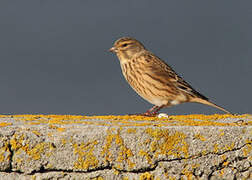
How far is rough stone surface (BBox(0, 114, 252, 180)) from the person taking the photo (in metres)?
3.32

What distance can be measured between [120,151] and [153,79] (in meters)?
2.54

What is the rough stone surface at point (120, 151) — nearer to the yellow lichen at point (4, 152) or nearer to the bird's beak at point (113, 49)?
the yellow lichen at point (4, 152)

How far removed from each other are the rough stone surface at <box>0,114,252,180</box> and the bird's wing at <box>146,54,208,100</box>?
7.55ft

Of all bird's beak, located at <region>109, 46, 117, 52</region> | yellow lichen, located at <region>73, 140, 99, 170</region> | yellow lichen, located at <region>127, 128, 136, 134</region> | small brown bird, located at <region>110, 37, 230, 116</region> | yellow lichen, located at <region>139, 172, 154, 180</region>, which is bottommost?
yellow lichen, located at <region>139, 172, 154, 180</region>

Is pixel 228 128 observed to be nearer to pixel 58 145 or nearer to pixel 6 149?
pixel 58 145

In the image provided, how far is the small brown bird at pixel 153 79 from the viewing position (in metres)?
5.66

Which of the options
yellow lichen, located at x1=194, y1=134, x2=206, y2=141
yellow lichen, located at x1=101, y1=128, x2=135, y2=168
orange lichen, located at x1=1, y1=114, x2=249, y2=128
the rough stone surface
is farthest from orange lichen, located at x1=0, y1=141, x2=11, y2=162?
yellow lichen, located at x1=194, y1=134, x2=206, y2=141

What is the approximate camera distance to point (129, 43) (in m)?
6.17

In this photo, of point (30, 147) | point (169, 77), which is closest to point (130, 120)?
point (30, 147)

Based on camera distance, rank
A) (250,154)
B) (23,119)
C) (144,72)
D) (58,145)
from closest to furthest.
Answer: (58,145) → (250,154) → (23,119) → (144,72)

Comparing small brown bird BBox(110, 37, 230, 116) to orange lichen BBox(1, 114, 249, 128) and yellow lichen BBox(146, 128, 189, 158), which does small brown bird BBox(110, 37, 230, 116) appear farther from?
yellow lichen BBox(146, 128, 189, 158)

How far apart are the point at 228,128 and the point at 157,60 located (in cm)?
277

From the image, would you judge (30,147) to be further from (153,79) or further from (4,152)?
(153,79)

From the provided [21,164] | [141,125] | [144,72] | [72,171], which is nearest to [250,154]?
[141,125]
